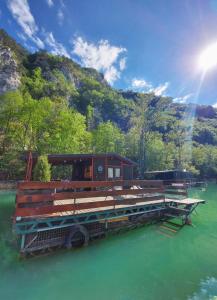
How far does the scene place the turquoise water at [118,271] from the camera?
15.3 ft

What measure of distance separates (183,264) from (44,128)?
27.4 metres

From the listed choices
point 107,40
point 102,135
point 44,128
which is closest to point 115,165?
point 107,40

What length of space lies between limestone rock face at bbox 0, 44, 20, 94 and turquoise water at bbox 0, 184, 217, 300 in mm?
33884

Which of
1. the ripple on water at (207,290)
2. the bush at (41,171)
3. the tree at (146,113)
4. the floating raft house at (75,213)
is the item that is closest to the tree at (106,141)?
the tree at (146,113)

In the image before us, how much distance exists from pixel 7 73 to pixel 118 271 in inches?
1612

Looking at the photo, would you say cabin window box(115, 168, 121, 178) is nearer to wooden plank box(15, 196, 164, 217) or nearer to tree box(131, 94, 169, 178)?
wooden plank box(15, 196, 164, 217)

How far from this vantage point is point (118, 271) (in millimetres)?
5762

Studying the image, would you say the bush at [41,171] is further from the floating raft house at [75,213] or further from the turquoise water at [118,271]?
the turquoise water at [118,271]

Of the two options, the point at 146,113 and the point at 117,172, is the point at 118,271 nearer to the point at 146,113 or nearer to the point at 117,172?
the point at 117,172

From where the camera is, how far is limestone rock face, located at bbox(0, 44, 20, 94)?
112 feet

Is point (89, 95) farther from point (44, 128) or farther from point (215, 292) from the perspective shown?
point (215, 292)

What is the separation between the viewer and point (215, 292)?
5043 mm

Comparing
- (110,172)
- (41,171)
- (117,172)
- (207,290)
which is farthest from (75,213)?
(117,172)

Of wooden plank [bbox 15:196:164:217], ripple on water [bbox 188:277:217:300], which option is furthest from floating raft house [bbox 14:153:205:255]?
ripple on water [bbox 188:277:217:300]
